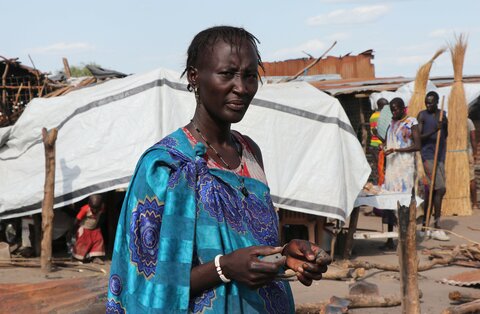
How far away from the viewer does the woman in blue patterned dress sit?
1777 millimetres

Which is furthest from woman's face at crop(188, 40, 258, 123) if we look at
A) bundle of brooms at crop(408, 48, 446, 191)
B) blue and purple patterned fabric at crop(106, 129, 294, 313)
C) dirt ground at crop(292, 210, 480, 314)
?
bundle of brooms at crop(408, 48, 446, 191)

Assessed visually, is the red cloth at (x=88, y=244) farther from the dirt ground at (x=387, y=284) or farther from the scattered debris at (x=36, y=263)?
the dirt ground at (x=387, y=284)

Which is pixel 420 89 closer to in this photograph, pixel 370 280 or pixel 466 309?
pixel 370 280

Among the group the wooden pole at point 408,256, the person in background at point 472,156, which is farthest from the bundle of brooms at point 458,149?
the wooden pole at point 408,256

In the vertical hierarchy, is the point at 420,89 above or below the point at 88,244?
above

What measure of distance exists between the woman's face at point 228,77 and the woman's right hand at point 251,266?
39 centimetres

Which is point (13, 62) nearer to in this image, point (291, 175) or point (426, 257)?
point (291, 175)

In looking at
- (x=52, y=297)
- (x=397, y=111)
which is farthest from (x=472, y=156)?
(x=52, y=297)

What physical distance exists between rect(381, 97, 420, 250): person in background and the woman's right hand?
7.07 m

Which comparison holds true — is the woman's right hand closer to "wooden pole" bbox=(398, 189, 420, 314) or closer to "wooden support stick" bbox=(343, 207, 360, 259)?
"wooden pole" bbox=(398, 189, 420, 314)

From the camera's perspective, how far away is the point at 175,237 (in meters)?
1.81

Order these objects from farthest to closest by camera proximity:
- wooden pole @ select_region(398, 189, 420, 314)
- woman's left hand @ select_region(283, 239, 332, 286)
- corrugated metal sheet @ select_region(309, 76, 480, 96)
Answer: corrugated metal sheet @ select_region(309, 76, 480, 96)
wooden pole @ select_region(398, 189, 420, 314)
woman's left hand @ select_region(283, 239, 332, 286)

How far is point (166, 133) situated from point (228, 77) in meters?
5.76

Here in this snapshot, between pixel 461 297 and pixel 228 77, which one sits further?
pixel 461 297
